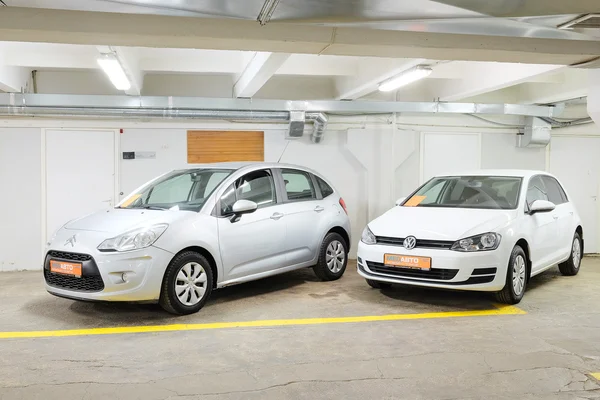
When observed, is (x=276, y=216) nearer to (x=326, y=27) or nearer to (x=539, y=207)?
(x=326, y=27)

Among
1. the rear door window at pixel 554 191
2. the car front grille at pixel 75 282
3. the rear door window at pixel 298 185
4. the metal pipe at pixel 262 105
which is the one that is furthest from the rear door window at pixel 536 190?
the car front grille at pixel 75 282

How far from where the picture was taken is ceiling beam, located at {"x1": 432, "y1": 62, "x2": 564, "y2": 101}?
6898mm

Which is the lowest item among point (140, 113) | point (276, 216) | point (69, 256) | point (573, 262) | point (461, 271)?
point (573, 262)

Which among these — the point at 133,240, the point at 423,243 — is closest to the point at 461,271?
the point at 423,243

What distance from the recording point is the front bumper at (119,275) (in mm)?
5031

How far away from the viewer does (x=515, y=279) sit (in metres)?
5.85

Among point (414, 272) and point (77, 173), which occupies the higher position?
point (77, 173)

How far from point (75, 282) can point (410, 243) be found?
3.42 metres

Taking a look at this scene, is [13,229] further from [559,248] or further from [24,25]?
[559,248]

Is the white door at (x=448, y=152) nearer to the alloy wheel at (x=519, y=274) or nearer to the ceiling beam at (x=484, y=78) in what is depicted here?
the ceiling beam at (x=484, y=78)

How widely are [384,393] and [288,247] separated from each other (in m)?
3.12

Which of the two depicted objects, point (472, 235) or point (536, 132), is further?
point (536, 132)

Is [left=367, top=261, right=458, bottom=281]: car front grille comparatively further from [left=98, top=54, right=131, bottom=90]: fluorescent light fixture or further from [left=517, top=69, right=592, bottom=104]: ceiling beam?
[left=517, top=69, right=592, bottom=104]: ceiling beam

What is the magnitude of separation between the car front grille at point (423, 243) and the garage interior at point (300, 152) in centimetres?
68
